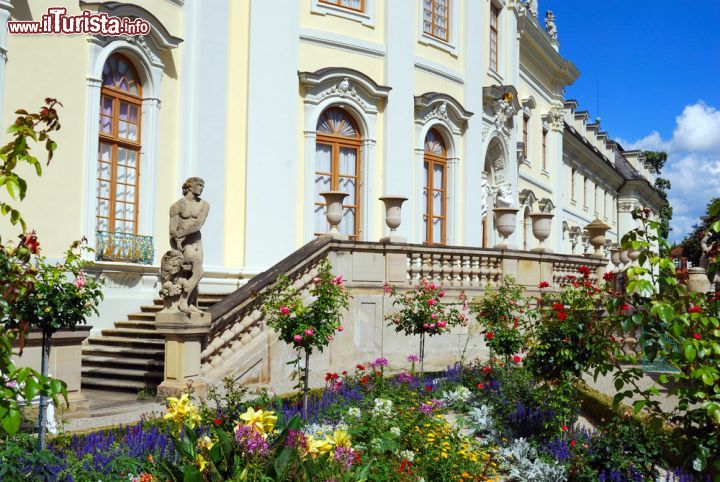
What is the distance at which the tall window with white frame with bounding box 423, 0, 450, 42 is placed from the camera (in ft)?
59.2

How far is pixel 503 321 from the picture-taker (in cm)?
1073

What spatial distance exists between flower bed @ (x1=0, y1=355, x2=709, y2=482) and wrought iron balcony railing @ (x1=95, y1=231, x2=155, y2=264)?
4.99m

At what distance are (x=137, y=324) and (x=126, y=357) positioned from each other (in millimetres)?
1010

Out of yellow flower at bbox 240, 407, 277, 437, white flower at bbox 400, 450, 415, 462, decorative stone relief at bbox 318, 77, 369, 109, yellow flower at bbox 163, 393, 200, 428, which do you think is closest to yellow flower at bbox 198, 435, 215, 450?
yellow flower at bbox 163, 393, 200, 428

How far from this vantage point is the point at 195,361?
1007 centimetres

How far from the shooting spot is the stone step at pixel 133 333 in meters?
12.2

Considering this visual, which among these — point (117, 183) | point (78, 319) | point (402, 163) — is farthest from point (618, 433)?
point (402, 163)

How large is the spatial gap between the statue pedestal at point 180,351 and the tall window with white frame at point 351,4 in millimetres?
8719

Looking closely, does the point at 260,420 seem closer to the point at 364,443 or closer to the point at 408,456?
the point at 408,456

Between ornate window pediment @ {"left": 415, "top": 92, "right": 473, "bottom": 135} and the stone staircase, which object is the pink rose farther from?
ornate window pediment @ {"left": 415, "top": 92, "right": 473, "bottom": 135}

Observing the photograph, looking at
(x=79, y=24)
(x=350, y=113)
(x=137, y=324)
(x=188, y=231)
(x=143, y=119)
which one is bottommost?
(x=137, y=324)

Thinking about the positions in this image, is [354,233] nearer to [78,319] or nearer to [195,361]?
[195,361]

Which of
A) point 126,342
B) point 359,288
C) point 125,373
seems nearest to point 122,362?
point 125,373

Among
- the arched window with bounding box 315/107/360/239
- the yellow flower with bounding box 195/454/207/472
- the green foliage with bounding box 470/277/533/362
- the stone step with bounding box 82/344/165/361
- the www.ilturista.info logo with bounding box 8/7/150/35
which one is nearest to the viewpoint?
the yellow flower with bounding box 195/454/207/472
